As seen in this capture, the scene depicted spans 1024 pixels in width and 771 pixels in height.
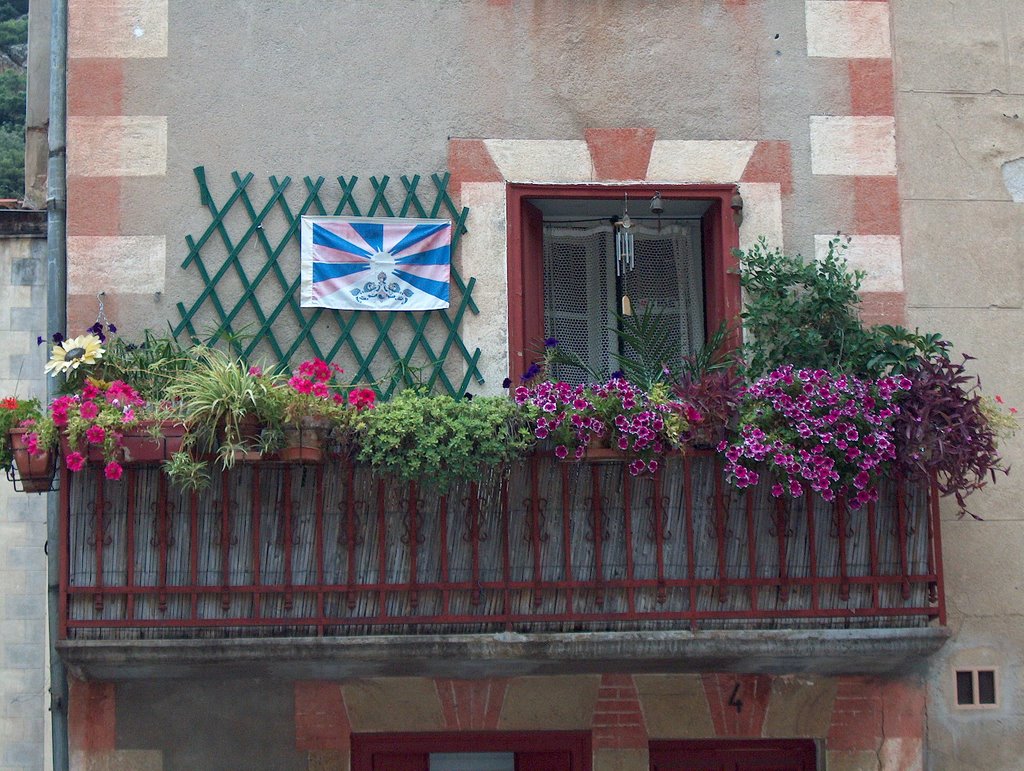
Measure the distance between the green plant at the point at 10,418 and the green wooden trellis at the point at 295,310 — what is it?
38.6 inches

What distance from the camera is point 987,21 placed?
807 centimetres

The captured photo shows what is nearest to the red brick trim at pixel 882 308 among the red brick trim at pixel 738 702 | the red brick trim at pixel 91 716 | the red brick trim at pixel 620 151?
the red brick trim at pixel 620 151

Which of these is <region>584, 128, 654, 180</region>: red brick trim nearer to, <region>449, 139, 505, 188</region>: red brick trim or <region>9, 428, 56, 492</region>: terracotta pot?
<region>449, 139, 505, 188</region>: red brick trim

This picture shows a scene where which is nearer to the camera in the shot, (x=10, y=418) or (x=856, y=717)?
(x=10, y=418)

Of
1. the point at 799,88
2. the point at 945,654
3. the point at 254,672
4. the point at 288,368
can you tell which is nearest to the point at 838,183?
the point at 799,88

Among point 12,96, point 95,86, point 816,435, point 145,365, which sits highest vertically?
point 12,96

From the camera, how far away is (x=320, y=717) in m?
7.29

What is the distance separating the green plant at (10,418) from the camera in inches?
261

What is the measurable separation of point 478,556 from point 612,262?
2.21m

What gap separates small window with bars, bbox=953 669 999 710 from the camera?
743 cm

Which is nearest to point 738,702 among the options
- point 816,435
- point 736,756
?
point 736,756

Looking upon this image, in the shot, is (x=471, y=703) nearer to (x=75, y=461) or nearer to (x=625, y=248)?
(x=75, y=461)

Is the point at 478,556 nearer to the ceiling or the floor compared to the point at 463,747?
nearer to the ceiling

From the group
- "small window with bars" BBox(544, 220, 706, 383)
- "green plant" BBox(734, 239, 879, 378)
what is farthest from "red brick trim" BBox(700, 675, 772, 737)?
"small window with bars" BBox(544, 220, 706, 383)
